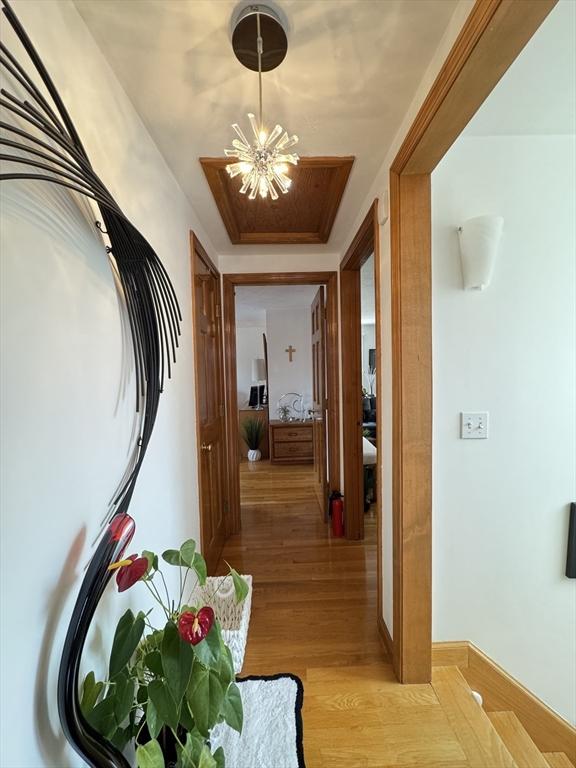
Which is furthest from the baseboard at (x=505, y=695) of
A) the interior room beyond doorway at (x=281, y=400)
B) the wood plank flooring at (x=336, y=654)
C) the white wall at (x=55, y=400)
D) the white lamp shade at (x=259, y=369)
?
the white lamp shade at (x=259, y=369)

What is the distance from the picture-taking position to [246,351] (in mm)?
5988

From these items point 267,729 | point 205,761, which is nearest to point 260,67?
point 205,761

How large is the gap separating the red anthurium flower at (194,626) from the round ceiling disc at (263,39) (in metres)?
1.49

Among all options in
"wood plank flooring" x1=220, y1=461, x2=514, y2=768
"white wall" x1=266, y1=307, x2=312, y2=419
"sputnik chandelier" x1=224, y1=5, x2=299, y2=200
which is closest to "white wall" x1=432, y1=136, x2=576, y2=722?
"wood plank flooring" x1=220, y1=461, x2=514, y2=768

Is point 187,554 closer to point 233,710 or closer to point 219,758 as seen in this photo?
point 233,710

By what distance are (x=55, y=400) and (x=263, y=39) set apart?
110 cm

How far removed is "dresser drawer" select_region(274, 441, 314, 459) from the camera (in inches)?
189

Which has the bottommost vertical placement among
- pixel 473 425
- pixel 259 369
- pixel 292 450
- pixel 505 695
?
pixel 505 695

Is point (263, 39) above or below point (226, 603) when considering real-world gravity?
above

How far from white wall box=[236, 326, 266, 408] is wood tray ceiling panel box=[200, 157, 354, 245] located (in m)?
3.45

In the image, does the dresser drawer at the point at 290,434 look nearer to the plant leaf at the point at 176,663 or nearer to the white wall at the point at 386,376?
the white wall at the point at 386,376

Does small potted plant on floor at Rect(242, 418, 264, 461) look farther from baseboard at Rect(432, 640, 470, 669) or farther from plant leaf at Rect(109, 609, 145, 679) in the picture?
plant leaf at Rect(109, 609, 145, 679)

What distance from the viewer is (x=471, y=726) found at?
1297mm

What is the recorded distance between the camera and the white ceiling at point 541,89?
103 centimetres
